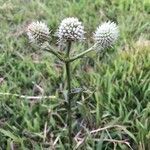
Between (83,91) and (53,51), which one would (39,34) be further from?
(83,91)

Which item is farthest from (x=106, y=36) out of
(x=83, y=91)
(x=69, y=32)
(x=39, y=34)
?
(x=83, y=91)

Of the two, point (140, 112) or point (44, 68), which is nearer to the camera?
point (140, 112)

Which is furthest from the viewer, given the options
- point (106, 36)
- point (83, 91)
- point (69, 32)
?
point (83, 91)

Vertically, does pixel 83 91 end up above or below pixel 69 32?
below

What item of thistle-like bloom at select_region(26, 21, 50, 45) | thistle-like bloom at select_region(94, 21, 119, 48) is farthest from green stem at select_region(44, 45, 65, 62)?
thistle-like bloom at select_region(94, 21, 119, 48)

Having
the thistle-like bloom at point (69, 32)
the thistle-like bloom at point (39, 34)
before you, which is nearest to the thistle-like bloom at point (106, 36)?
the thistle-like bloom at point (69, 32)

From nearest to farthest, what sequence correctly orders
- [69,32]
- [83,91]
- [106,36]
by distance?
[69,32]
[106,36]
[83,91]

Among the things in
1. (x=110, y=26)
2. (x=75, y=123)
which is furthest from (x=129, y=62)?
(x=110, y=26)

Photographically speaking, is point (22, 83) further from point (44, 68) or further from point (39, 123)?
point (39, 123)

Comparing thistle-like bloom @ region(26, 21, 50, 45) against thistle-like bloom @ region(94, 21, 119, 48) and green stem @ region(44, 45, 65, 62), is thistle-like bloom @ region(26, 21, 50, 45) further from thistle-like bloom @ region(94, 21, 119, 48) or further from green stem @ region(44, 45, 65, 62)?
thistle-like bloom @ region(94, 21, 119, 48)
